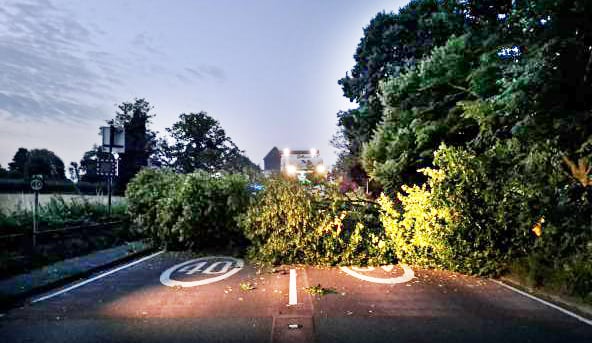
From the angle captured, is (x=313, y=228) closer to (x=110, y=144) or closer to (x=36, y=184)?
(x=36, y=184)

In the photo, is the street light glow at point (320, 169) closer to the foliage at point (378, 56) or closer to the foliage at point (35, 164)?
the foliage at point (378, 56)

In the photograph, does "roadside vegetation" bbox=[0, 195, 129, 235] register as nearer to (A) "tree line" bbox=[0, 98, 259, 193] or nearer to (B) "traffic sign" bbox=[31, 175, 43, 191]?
(B) "traffic sign" bbox=[31, 175, 43, 191]

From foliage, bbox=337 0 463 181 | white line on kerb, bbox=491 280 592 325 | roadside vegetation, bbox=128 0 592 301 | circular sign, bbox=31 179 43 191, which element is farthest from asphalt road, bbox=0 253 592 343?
foliage, bbox=337 0 463 181

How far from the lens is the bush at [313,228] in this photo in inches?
370

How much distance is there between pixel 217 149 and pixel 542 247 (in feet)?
156

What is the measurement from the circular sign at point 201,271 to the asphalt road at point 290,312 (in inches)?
1.8

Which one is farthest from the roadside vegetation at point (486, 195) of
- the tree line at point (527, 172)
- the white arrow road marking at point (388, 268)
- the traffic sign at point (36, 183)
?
the traffic sign at point (36, 183)

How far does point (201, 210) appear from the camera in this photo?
11.0m

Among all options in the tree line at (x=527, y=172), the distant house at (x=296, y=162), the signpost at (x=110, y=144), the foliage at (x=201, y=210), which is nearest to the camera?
the tree line at (x=527, y=172)

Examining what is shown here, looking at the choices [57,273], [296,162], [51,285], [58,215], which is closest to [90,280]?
[57,273]

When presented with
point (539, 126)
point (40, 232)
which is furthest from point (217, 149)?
point (539, 126)

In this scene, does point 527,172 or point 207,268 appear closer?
point 527,172

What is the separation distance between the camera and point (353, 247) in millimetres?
9352

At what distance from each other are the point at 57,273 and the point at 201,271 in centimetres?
298
